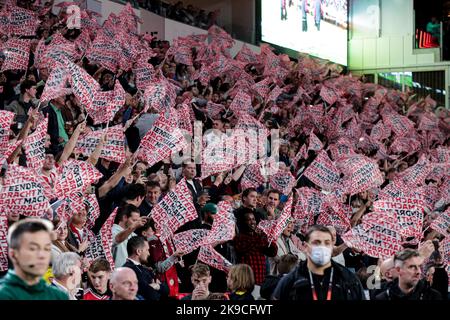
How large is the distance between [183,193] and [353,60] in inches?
775

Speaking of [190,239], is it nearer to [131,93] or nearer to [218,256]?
[218,256]

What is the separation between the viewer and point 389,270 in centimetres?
566

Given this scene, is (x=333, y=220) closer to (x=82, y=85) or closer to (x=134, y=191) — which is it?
(x=134, y=191)

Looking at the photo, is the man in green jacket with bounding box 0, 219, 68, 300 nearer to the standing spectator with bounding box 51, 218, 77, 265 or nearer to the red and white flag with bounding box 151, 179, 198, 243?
the standing spectator with bounding box 51, 218, 77, 265

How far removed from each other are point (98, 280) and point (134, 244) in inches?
21.0

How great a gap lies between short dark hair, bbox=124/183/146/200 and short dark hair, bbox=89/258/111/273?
1.47 m

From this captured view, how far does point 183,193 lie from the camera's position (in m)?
6.78

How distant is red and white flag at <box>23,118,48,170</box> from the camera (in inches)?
239

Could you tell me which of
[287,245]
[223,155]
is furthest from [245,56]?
[287,245]

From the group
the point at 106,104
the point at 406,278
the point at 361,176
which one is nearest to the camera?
the point at 406,278

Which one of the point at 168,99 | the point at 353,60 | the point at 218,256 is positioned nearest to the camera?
the point at 218,256

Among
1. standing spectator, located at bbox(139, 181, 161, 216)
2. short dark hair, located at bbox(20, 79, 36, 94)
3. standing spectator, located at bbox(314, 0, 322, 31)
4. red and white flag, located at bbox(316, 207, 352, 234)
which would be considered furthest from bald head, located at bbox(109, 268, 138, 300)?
standing spectator, located at bbox(314, 0, 322, 31)
